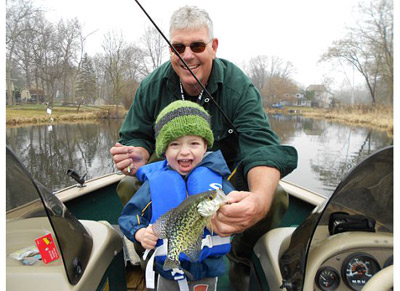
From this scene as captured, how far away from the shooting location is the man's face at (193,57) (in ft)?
7.30

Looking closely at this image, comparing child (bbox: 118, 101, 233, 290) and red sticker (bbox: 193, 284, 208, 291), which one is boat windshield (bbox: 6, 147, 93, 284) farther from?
red sticker (bbox: 193, 284, 208, 291)

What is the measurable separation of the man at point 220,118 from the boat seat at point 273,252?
14cm

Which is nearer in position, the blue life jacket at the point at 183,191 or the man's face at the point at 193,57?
the blue life jacket at the point at 183,191

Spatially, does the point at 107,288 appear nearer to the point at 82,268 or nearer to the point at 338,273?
the point at 82,268

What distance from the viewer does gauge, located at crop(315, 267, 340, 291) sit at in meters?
1.11

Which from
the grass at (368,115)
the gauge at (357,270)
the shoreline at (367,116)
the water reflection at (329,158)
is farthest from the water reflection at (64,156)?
the grass at (368,115)

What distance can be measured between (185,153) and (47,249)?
0.78 meters

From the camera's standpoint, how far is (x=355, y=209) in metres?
1.09

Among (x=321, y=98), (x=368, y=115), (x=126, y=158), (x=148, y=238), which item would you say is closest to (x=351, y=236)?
(x=148, y=238)

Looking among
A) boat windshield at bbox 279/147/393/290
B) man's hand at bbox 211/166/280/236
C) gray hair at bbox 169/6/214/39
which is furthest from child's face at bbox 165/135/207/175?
gray hair at bbox 169/6/214/39

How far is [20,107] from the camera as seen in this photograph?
43.5 ft

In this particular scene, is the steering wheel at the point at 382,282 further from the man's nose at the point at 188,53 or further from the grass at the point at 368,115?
the grass at the point at 368,115

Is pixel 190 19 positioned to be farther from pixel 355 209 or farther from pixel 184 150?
pixel 355 209

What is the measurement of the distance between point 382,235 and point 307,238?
0.86 ft
